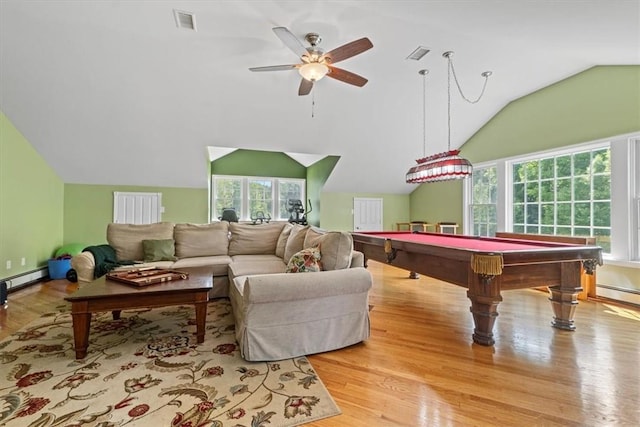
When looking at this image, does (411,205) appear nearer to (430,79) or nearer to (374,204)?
(374,204)

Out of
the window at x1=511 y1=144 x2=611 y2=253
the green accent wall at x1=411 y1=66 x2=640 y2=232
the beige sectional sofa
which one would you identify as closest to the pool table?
the beige sectional sofa

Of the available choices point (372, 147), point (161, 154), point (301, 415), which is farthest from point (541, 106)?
point (161, 154)

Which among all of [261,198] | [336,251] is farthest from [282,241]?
[261,198]

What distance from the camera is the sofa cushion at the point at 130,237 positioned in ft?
13.4

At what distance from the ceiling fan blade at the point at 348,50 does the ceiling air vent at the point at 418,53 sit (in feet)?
5.04

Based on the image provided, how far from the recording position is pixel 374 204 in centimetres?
782

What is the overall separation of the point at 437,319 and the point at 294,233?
1.95 metres

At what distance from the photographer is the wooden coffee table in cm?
→ 227

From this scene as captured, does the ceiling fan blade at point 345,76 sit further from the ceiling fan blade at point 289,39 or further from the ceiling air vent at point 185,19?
the ceiling air vent at point 185,19

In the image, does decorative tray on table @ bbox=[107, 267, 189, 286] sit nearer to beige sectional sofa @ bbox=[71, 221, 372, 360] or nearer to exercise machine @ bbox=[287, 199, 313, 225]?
beige sectional sofa @ bbox=[71, 221, 372, 360]

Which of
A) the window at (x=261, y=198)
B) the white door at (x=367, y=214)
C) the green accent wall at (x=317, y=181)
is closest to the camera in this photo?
the green accent wall at (x=317, y=181)

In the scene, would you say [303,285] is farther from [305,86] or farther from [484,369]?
[305,86]

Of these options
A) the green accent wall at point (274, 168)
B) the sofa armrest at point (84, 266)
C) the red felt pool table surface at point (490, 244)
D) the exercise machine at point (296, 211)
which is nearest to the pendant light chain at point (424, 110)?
the green accent wall at point (274, 168)

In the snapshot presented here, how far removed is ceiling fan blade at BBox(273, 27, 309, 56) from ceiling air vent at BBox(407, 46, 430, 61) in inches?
75.6
